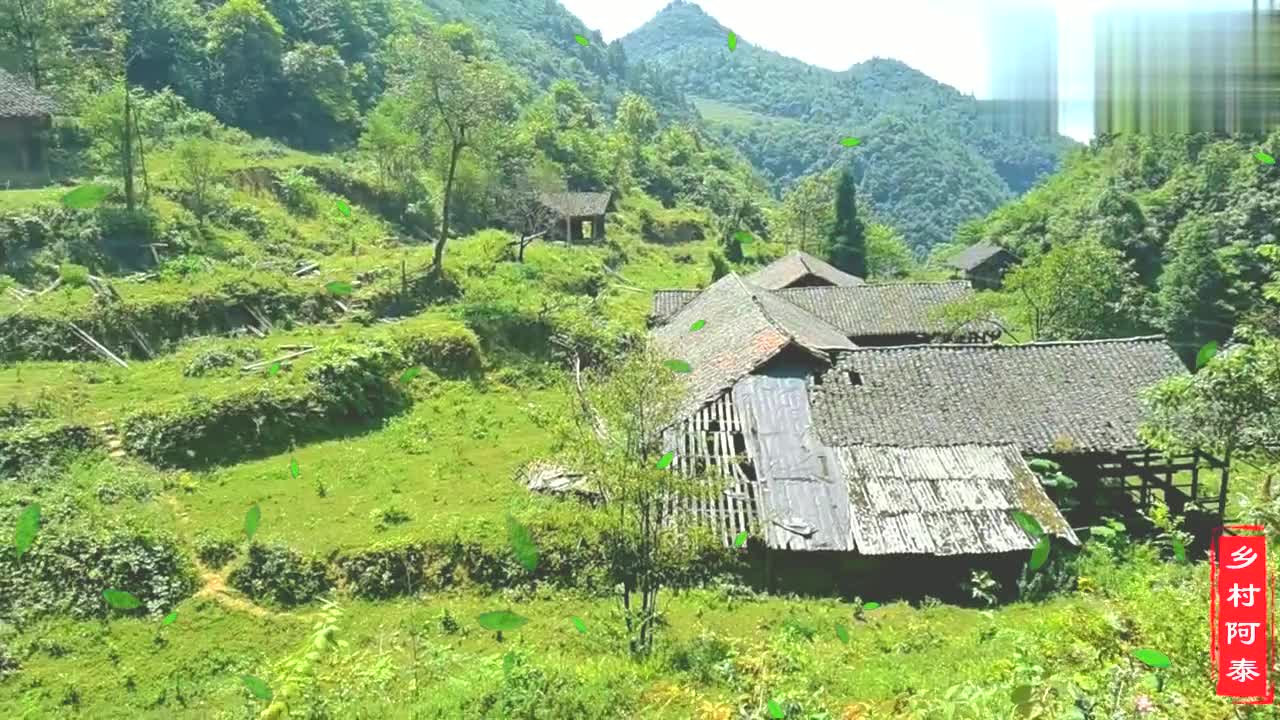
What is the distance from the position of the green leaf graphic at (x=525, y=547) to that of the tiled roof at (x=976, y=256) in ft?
175

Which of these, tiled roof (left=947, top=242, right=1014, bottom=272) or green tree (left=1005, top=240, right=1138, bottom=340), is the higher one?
tiled roof (left=947, top=242, right=1014, bottom=272)

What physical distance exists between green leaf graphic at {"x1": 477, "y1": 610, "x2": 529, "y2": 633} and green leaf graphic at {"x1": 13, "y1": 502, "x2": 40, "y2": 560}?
7.43m

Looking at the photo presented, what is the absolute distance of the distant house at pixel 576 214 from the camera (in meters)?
48.2

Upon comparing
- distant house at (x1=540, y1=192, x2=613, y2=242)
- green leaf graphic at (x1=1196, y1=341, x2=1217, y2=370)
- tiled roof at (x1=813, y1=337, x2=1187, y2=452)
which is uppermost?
distant house at (x1=540, y1=192, x2=613, y2=242)

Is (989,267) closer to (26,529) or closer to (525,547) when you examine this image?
(525,547)

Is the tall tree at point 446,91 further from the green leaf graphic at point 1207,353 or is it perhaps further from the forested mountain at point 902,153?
the forested mountain at point 902,153

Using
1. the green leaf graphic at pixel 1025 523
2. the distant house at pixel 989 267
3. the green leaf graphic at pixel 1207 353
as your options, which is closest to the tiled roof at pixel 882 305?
the green leaf graphic at pixel 1025 523

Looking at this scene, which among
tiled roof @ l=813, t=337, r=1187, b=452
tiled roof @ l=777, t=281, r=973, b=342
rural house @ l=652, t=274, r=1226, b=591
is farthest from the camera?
tiled roof @ l=777, t=281, r=973, b=342

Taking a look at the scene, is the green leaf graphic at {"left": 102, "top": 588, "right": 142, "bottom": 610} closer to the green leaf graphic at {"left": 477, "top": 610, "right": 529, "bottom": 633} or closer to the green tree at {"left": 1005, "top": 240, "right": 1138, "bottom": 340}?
the green leaf graphic at {"left": 477, "top": 610, "right": 529, "bottom": 633}

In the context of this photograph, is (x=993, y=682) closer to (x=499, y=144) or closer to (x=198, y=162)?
(x=198, y=162)

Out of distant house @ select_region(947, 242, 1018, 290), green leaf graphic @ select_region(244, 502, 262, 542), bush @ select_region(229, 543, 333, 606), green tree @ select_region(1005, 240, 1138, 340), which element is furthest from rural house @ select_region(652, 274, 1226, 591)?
distant house @ select_region(947, 242, 1018, 290)

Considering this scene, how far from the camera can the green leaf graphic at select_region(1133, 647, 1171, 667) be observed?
568cm

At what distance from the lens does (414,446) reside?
21.2 m

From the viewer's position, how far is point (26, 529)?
48.0 feet
